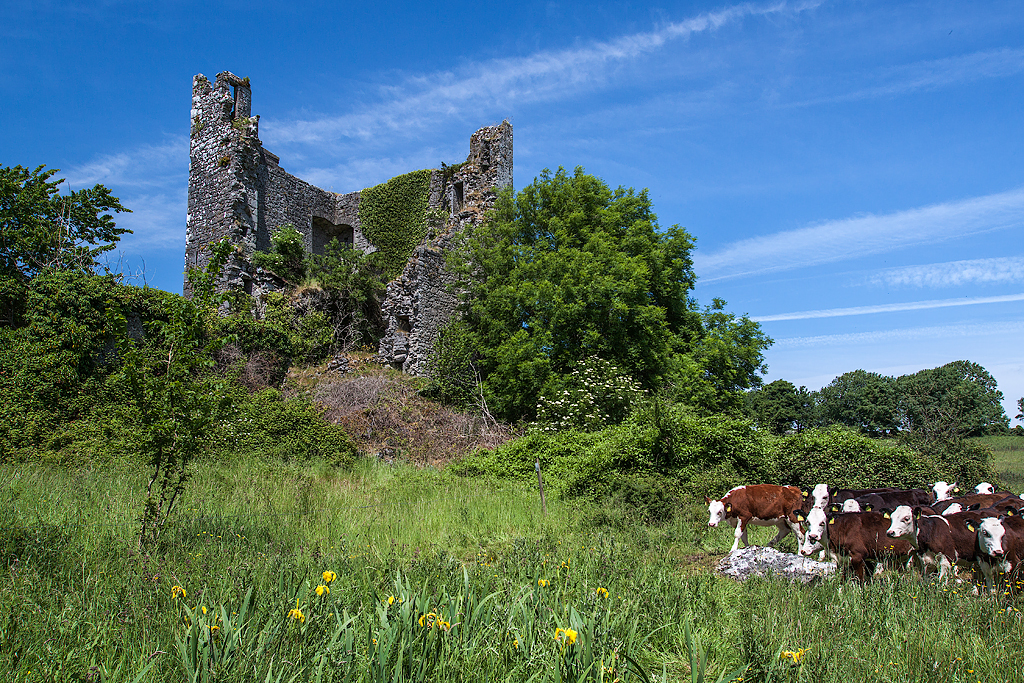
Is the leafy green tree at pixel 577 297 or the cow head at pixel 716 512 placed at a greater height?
the leafy green tree at pixel 577 297

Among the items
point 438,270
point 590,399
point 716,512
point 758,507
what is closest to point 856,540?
point 758,507

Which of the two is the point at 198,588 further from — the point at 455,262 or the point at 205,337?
the point at 455,262

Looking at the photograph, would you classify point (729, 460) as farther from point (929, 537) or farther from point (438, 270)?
point (438, 270)

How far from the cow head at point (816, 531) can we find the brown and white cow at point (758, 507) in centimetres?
96

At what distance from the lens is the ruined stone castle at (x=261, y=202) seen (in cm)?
1827

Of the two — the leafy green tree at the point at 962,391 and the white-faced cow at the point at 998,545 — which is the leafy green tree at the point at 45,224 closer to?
the white-faced cow at the point at 998,545

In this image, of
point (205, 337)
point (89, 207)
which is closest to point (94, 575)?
point (205, 337)

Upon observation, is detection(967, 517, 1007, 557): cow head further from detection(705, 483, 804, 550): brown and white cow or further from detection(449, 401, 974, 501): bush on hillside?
detection(449, 401, 974, 501): bush on hillside

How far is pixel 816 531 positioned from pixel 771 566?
580 millimetres

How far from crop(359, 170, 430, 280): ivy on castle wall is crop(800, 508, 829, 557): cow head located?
757 inches

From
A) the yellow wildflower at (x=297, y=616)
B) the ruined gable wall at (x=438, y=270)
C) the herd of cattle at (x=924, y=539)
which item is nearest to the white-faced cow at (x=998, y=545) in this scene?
the herd of cattle at (x=924, y=539)

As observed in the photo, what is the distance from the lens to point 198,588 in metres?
4.11

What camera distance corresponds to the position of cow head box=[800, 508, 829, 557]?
5.61m

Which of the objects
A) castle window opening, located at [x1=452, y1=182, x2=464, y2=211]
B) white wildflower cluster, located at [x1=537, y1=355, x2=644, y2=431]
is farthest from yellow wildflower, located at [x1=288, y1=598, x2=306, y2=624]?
castle window opening, located at [x1=452, y1=182, x2=464, y2=211]
